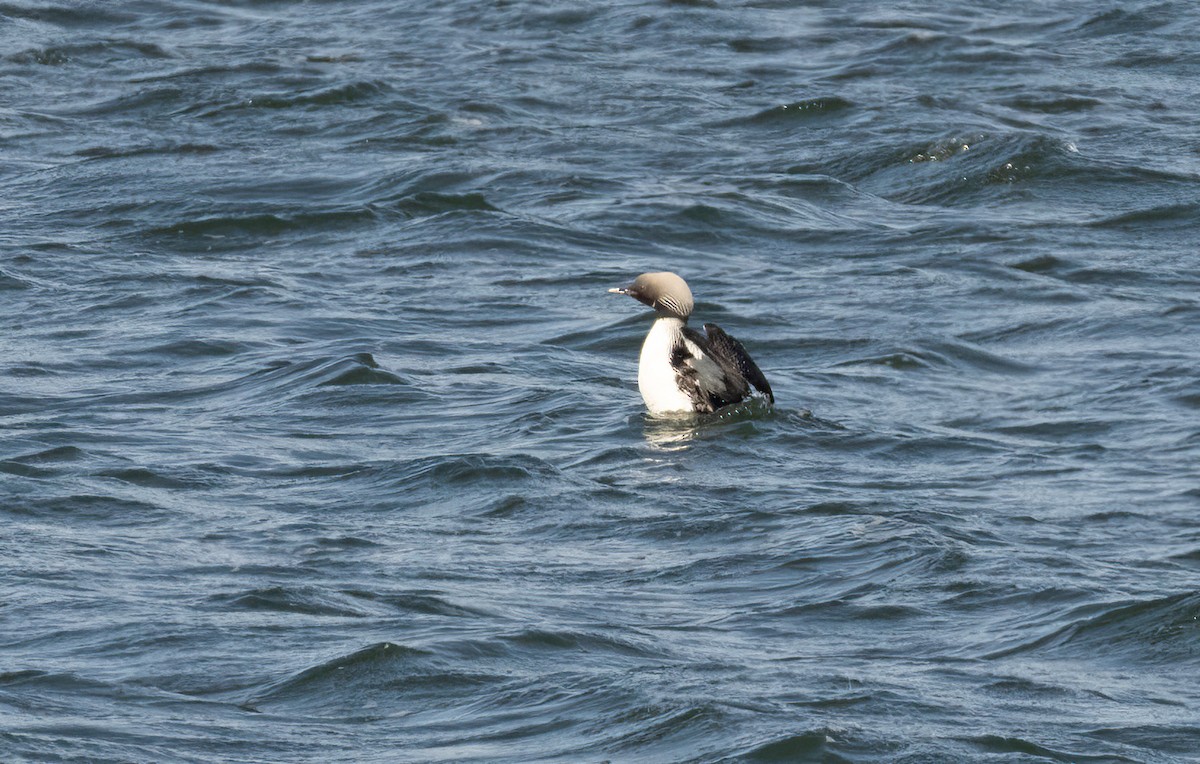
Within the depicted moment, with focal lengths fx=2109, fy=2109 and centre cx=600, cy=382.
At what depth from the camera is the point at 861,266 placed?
49.4 ft

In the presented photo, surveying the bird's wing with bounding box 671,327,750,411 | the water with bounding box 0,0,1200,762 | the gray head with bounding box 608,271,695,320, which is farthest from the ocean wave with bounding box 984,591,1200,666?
the gray head with bounding box 608,271,695,320

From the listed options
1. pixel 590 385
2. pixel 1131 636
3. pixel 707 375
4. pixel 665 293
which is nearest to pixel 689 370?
pixel 707 375

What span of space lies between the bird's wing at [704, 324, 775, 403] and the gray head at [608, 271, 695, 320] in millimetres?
270

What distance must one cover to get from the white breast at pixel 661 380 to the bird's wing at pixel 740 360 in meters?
0.23

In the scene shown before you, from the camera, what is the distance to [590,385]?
41.6ft

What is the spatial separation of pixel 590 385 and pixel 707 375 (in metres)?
1.19

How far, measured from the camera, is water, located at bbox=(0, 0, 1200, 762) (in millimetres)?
7547

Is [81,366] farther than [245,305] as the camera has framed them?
No

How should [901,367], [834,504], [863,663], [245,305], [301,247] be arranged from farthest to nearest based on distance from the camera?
[301,247] < [245,305] < [901,367] < [834,504] < [863,663]

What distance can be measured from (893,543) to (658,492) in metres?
1.42

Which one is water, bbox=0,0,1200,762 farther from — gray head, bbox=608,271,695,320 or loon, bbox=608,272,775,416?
gray head, bbox=608,271,695,320

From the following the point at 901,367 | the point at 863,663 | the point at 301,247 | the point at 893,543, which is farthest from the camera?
the point at 301,247

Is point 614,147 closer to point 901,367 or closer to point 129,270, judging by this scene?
point 129,270

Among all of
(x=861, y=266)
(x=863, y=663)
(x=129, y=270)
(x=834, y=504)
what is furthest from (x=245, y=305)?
(x=863, y=663)
